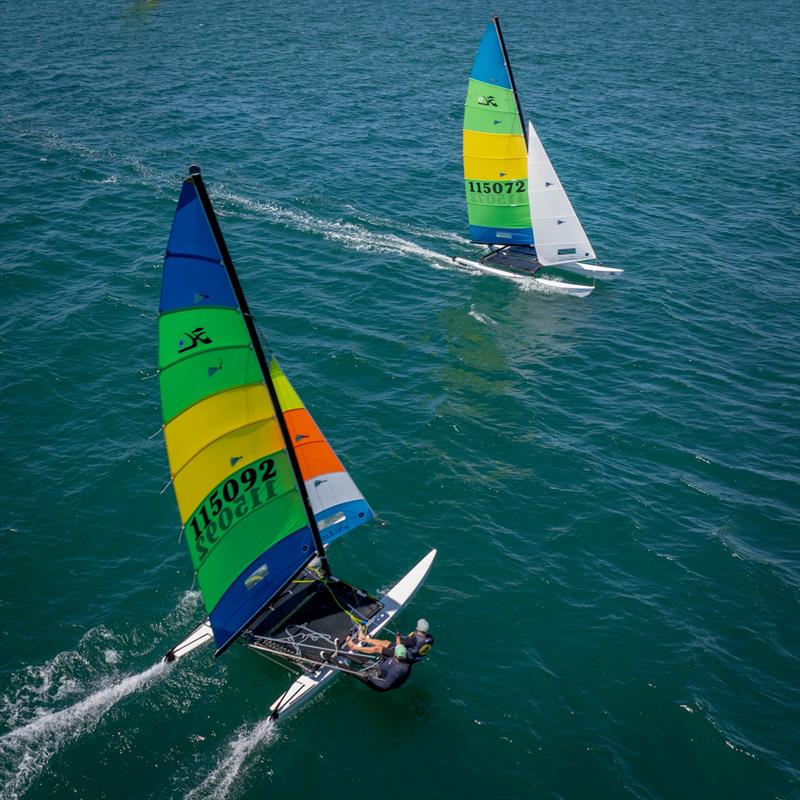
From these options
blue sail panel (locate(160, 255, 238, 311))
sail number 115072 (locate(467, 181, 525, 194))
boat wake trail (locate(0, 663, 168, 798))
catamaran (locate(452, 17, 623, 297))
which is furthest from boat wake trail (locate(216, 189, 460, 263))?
boat wake trail (locate(0, 663, 168, 798))

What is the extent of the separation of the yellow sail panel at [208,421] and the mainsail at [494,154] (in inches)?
1242

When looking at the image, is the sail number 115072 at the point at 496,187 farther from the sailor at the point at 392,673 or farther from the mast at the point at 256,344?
the sailor at the point at 392,673

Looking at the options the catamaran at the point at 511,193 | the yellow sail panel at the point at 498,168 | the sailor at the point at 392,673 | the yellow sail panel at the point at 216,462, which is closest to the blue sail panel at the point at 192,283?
the yellow sail panel at the point at 216,462

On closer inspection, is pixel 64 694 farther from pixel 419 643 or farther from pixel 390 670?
pixel 419 643

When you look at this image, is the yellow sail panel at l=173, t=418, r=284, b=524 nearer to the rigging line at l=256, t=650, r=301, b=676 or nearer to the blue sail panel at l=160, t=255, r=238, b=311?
the blue sail panel at l=160, t=255, r=238, b=311

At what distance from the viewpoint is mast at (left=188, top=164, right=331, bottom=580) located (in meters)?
18.9

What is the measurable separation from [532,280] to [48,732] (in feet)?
117

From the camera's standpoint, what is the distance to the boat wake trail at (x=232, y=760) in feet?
72.5

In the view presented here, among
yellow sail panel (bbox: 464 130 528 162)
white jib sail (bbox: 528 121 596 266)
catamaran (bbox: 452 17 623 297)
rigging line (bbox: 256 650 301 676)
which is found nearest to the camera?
rigging line (bbox: 256 650 301 676)

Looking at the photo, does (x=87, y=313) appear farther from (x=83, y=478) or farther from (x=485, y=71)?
(x=485, y=71)

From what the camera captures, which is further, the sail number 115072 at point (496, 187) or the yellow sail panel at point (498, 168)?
the sail number 115072 at point (496, 187)

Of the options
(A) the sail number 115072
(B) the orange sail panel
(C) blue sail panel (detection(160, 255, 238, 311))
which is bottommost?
(B) the orange sail panel

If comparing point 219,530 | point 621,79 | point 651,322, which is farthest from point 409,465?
point 621,79

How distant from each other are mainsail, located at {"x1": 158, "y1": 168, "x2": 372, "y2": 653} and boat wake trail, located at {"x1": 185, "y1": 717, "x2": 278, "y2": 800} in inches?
104
